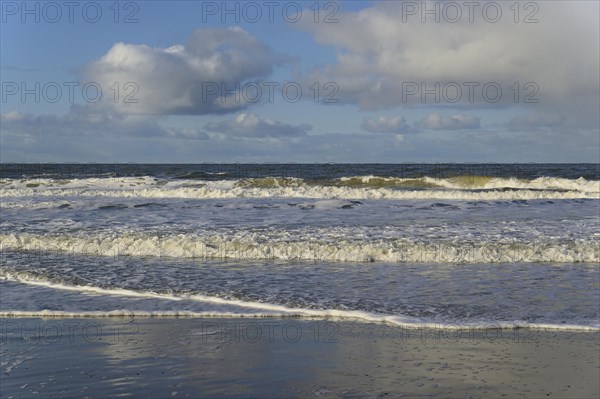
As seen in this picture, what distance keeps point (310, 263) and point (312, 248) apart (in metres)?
1.08

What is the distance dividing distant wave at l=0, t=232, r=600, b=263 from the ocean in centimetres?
4

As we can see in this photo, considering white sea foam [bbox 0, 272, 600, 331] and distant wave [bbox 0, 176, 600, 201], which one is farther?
distant wave [bbox 0, 176, 600, 201]

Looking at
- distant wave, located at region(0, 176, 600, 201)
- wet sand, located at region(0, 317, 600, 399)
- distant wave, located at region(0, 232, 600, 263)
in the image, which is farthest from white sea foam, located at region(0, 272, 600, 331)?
distant wave, located at region(0, 176, 600, 201)

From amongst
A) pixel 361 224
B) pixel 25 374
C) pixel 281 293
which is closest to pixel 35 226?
pixel 361 224

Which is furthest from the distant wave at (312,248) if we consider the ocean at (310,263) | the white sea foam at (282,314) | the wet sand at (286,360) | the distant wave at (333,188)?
the distant wave at (333,188)


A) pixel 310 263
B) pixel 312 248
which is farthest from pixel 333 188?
pixel 310 263

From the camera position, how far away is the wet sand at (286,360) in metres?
5.61

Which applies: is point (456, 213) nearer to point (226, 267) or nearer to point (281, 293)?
point (226, 267)

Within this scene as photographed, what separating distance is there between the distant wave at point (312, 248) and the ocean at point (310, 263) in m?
0.04

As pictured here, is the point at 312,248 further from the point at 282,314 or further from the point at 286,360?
the point at 286,360

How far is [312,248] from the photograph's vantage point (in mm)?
14203

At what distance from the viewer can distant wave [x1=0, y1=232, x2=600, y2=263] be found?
13469 mm

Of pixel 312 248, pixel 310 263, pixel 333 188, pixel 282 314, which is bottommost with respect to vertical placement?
pixel 282 314

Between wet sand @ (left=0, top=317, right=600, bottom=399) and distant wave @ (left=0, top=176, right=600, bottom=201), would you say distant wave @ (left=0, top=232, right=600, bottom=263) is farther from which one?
distant wave @ (left=0, top=176, right=600, bottom=201)
